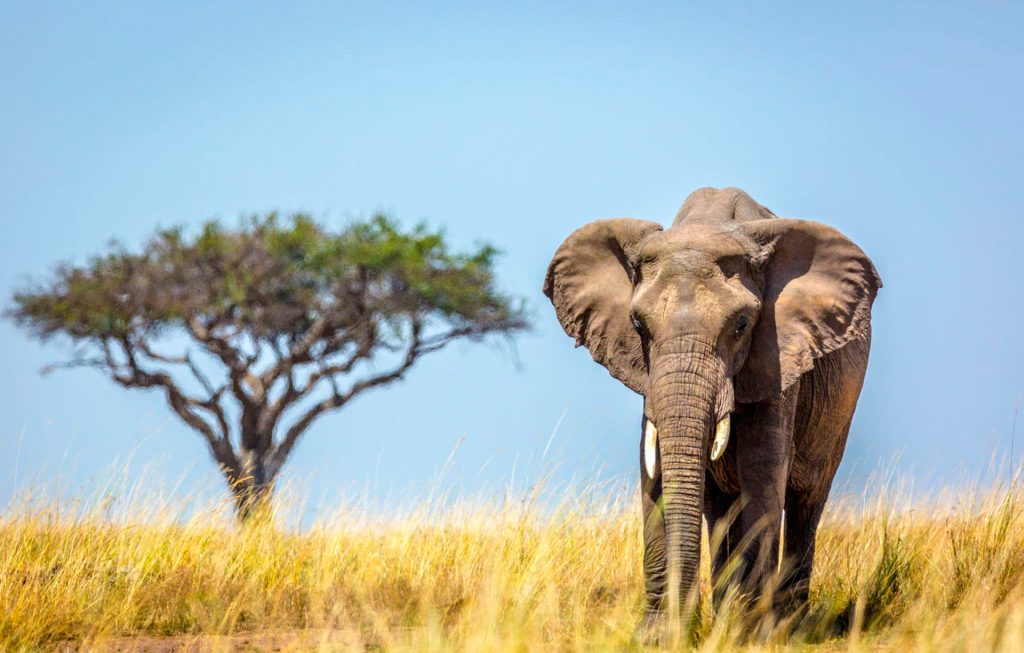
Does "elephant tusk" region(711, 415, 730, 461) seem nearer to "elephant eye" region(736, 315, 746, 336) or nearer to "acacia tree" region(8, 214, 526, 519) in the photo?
"elephant eye" region(736, 315, 746, 336)

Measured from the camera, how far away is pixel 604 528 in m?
9.75

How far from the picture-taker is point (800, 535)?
852 centimetres

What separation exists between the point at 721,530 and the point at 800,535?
161 centimetres

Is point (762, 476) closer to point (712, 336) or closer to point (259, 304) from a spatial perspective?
point (712, 336)

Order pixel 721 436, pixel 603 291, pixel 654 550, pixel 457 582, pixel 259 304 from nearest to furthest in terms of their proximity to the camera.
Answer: pixel 721 436
pixel 654 550
pixel 603 291
pixel 457 582
pixel 259 304

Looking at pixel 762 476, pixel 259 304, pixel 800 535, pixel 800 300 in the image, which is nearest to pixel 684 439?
pixel 762 476

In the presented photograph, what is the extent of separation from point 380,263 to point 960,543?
1527 cm

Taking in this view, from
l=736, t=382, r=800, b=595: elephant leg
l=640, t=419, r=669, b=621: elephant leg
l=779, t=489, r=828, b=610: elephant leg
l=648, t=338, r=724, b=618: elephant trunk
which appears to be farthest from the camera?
l=779, t=489, r=828, b=610: elephant leg

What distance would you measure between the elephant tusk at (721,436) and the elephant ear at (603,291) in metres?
0.51

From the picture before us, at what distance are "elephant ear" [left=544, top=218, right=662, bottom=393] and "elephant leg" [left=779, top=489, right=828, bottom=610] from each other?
7.06 feet

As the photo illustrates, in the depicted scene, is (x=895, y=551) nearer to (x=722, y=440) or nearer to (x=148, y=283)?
(x=722, y=440)

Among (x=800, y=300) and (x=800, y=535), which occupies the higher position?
(x=800, y=300)

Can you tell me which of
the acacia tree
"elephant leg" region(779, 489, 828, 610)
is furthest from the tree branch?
"elephant leg" region(779, 489, 828, 610)

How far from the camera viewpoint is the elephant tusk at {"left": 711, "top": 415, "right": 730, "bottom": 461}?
6.48 m
